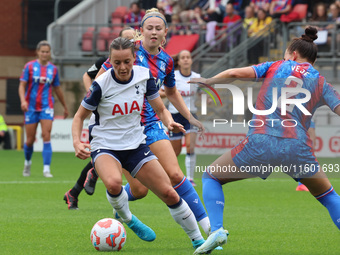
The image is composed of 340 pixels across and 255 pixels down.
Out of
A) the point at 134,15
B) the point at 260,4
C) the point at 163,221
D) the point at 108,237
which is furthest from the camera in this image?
the point at 134,15

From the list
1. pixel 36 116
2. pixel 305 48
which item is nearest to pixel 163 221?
pixel 305 48

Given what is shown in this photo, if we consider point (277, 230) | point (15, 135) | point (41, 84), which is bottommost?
point (15, 135)

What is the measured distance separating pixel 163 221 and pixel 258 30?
1319 cm

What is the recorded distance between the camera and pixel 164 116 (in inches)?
253

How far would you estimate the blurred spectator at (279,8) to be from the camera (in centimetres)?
2030

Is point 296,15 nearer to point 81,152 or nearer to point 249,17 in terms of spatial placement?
point 249,17

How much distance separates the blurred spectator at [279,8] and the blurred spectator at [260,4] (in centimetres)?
17

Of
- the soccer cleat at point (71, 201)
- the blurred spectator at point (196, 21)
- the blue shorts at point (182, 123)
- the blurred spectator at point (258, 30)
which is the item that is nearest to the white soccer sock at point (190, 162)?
the blue shorts at point (182, 123)

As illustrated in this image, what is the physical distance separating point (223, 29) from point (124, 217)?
51.3 feet

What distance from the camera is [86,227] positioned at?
7.59m

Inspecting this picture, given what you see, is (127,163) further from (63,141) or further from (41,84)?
(63,141)

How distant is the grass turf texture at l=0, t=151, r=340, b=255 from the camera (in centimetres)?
649

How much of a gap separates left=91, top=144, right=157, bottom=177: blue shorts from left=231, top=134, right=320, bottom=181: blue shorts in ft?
2.51

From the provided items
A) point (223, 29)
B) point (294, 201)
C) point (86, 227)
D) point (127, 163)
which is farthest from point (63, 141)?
point (127, 163)
